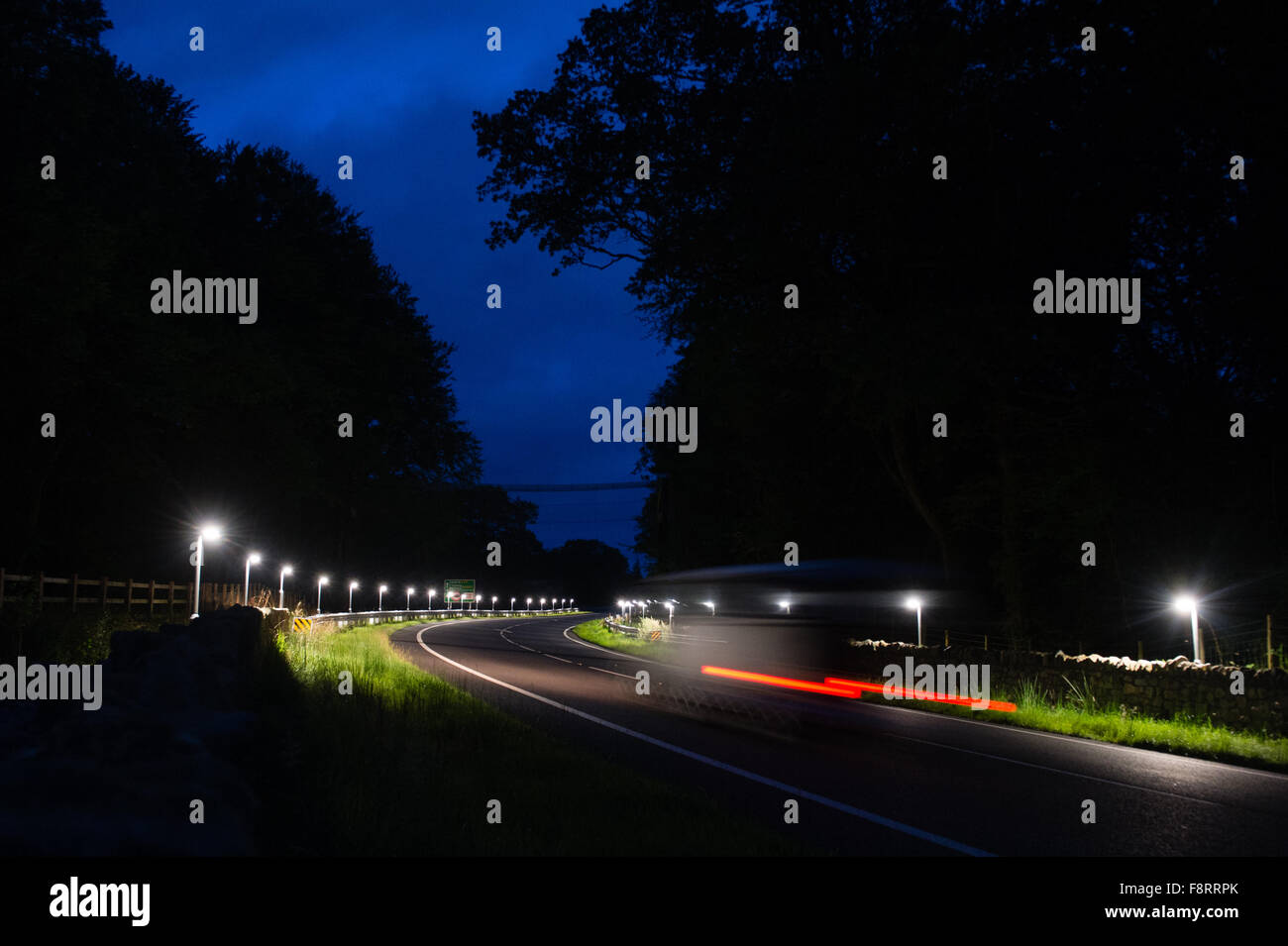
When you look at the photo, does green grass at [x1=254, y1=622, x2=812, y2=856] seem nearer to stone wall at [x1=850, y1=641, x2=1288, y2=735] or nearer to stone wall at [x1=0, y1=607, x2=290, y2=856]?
stone wall at [x1=0, y1=607, x2=290, y2=856]

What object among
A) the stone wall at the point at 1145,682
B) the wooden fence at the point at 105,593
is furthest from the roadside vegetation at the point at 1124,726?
the wooden fence at the point at 105,593

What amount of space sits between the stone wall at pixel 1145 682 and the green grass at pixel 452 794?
886 centimetres

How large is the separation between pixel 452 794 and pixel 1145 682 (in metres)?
11.9

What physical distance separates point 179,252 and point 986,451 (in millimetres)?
27060

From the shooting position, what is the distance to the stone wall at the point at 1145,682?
1272 centimetres

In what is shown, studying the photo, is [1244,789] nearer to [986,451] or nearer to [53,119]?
[986,451]

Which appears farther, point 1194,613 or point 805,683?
point 805,683

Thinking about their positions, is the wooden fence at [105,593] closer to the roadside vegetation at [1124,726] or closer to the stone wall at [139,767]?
the stone wall at [139,767]

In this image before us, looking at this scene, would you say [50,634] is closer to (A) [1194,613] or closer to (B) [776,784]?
(B) [776,784]

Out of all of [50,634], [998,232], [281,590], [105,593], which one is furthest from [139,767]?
[281,590]

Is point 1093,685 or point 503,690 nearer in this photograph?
point 1093,685

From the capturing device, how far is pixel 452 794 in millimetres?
7469

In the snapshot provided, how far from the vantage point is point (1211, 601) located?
59.2ft

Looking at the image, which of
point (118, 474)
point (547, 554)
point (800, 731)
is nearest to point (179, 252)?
point (118, 474)
